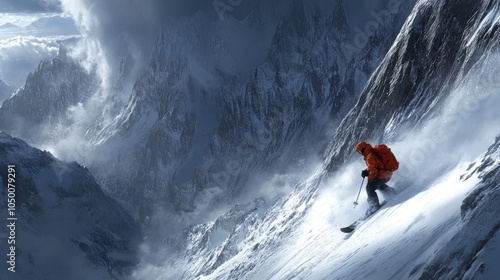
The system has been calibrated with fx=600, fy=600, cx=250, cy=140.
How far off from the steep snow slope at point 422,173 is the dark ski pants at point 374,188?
0.88 metres

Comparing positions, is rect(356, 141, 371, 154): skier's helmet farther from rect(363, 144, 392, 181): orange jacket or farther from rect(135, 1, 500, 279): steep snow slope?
rect(135, 1, 500, 279): steep snow slope

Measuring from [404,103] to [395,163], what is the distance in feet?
87.8

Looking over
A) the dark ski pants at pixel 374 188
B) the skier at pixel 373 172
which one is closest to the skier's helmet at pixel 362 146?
the skier at pixel 373 172

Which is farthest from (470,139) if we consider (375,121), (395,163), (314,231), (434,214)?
(375,121)

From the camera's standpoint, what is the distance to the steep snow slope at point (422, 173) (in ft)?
62.1

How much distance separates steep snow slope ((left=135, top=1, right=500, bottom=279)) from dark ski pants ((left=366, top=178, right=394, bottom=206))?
34.7 inches

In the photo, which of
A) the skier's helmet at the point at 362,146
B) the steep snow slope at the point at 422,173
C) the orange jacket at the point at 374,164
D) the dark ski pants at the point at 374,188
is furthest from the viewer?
the dark ski pants at the point at 374,188

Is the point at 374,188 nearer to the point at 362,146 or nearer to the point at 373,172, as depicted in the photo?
the point at 373,172

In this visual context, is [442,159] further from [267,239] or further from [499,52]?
[267,239]

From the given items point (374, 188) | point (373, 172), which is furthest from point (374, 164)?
point (374, 188)

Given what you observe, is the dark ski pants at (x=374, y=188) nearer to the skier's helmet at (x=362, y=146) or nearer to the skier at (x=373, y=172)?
the skier at (x=373, y=172)

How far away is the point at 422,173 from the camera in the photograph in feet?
98.6

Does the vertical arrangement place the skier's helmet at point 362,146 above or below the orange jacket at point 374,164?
above

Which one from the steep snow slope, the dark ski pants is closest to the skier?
the dark ski pants
